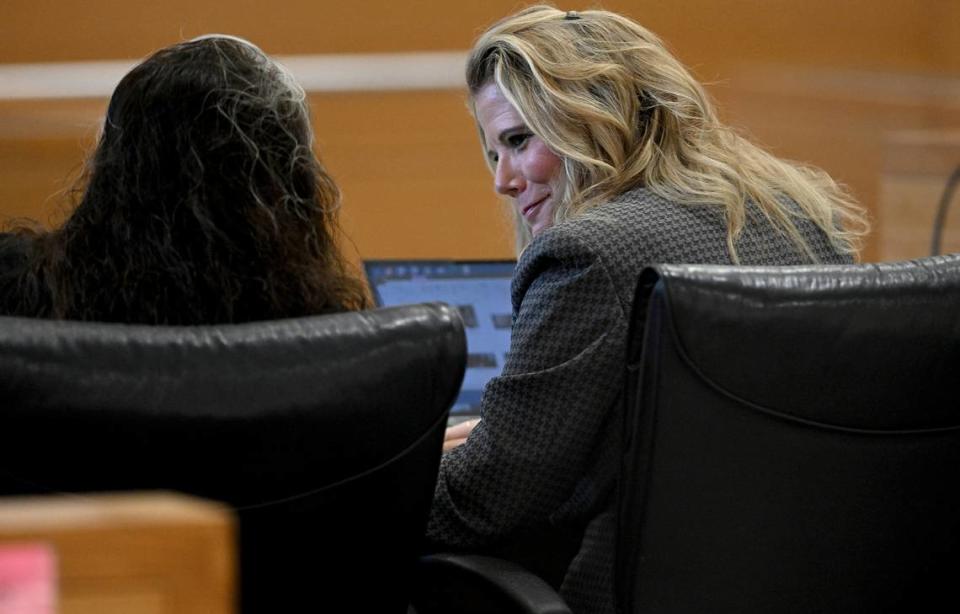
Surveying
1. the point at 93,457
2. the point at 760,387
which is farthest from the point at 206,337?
the point at 760,387

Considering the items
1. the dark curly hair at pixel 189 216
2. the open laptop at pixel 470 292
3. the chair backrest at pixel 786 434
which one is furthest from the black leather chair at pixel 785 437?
the open laptop at pixel 470 292

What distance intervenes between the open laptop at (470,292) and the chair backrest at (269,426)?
1.38 meters

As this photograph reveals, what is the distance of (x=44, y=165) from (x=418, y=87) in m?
1.18

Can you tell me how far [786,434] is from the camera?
128cm

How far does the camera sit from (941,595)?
1.40 metres

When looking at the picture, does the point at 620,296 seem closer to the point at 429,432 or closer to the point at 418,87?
the point at 429,432

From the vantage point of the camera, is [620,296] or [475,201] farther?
[475,201]

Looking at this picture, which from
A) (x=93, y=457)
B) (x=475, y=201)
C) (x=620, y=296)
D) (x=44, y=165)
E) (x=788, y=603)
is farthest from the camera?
(x=475, y=201)

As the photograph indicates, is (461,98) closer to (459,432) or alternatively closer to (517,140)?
(517,140)

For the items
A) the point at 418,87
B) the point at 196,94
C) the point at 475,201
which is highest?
the point at 196,94

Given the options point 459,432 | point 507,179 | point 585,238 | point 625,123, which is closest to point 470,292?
point 507,179

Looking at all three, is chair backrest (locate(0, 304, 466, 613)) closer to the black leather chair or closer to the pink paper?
the black leather chair

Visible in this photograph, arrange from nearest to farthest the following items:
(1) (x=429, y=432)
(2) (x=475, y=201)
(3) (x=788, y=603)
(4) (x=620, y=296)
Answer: (1) (x=429, y=432) < (3) (x=788, y=603) < (4) (x=620, y=296) < (2) (x=475, y=201)

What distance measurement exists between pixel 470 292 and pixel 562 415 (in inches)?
48.0
